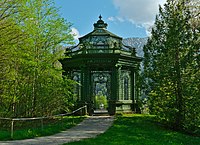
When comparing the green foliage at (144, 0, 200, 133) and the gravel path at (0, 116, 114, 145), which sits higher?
the green foliage at (144, 0, 200, 133)

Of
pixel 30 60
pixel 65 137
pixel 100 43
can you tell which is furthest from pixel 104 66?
pixel 65 137

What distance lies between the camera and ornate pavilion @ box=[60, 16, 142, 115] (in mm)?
19938

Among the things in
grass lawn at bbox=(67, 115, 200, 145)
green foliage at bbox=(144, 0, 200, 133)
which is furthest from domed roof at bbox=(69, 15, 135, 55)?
grass lawn at bbox=(67, 115, 200, 145)

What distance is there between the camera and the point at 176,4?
1523cm

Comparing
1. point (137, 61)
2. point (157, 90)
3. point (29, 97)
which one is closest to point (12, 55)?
point (29, 97)

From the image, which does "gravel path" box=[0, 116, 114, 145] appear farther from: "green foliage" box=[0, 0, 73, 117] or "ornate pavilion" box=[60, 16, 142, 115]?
"ornate pavilion" box=[60, 16, 142, 115]

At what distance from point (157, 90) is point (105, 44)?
7526 mm

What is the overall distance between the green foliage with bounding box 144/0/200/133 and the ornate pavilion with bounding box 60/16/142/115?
4.91 meters

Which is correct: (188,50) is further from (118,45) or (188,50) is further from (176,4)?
(118,45)

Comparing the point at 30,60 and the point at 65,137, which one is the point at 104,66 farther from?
the point at 65,137

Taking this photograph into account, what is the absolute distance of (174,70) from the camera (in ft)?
46.0

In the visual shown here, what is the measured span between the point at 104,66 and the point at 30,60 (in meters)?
7.74

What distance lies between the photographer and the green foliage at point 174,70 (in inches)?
540

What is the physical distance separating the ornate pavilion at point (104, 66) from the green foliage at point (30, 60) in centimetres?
358
